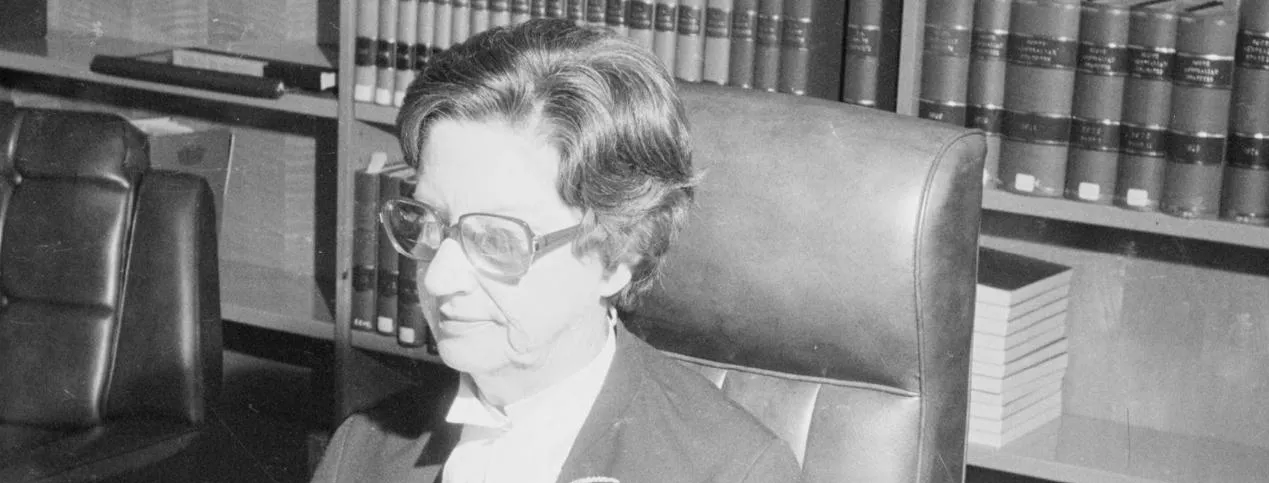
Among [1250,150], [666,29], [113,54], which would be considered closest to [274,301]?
[113,54]

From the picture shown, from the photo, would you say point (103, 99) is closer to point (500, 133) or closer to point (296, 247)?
point (296, 247)

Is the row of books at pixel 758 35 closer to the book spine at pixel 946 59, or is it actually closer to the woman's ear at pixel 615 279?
the book spine at pixel 946 59

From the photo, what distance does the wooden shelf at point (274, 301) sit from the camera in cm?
255

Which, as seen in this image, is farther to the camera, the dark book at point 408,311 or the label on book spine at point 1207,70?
the dark book at point 408,311

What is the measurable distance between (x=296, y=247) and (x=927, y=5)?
4.58 feet

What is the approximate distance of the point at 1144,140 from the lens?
1.89 m

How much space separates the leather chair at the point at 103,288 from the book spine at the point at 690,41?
2.26 ft

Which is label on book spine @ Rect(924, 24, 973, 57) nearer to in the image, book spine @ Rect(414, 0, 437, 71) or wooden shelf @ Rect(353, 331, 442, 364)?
book spine @ Rect(414, 0, 437, 71)

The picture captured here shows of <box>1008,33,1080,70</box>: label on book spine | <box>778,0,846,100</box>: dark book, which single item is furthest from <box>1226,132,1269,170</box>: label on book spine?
<box>778,0,846,100</box>: dark book

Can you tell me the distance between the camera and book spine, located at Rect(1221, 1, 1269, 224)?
1.79 metres

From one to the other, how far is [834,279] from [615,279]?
0.21 meters

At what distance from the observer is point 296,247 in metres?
2.87

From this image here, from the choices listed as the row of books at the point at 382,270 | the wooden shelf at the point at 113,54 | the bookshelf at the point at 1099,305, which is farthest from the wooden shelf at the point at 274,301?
the wooden shelf at the point at 113,54

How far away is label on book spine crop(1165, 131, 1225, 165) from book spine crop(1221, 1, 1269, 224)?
1 cm
